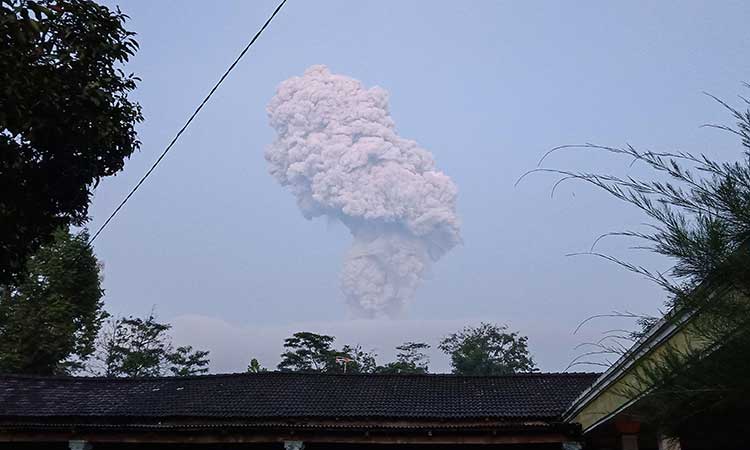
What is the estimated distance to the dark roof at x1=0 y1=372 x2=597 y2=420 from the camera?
12070 millimetres

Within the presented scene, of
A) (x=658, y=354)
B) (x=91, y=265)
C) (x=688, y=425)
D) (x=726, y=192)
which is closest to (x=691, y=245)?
(x=726, y=192)

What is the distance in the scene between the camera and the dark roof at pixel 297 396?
475 inches

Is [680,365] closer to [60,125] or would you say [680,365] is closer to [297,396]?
[60,125]

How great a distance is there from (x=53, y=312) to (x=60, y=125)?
24.3 meters

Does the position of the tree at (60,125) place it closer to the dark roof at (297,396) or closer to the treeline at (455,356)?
the dark roof at (297,396)

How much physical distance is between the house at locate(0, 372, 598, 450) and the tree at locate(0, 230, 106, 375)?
543 inches

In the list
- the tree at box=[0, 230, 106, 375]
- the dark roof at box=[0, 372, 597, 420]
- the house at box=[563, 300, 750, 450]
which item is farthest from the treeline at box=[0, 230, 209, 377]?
the house at box=[563, 300, 750, 450]

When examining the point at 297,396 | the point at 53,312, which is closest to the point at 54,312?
the point at 53,312

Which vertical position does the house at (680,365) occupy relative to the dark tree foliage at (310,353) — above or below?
below

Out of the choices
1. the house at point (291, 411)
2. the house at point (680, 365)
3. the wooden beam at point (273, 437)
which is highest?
the house at point (291, 411)

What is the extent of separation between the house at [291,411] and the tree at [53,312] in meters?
13.8

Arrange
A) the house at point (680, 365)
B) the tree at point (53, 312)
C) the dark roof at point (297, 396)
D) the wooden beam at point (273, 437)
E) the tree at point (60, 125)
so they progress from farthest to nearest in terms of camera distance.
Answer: the tree at point (53, 312) → the dark roof at point (297, 396) → the wooden beam at point (273, 437) → the tree at point (60, 125) → the house at point (680, 365)

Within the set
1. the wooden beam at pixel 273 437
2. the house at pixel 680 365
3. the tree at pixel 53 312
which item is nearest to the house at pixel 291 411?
the wooden beam at pixel 273 437

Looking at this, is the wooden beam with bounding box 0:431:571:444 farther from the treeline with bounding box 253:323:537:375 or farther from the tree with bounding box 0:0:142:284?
the treeline with bounding box 253:323:537:375
